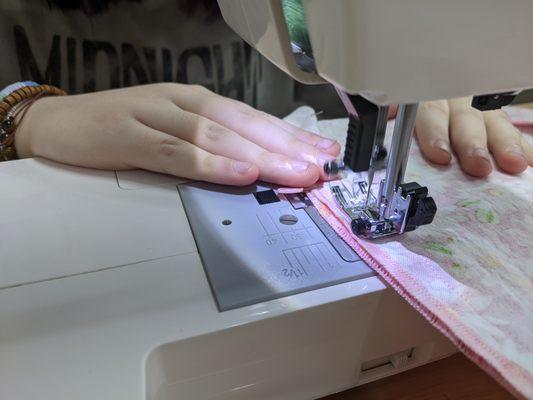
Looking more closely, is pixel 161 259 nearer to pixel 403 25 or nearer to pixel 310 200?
pixel 310 200

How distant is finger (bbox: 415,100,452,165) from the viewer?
636 millimetres

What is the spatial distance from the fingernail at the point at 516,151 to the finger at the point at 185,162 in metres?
0.36

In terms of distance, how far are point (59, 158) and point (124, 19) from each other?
42 centimetres

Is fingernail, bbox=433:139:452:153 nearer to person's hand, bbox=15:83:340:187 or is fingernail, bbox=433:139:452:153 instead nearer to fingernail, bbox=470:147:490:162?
fingernail, bbox=470:147:490:162

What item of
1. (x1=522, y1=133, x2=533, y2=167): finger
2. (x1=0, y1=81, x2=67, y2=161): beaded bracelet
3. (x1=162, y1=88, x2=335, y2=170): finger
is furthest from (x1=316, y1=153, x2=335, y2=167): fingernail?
(x1=0, y1=81, x2=67, y2=161): beaded bracelet

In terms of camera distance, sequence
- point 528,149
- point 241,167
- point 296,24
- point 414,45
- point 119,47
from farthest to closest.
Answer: point 119,47, point 528,149, point 241,167, point 296,24, point 414,45

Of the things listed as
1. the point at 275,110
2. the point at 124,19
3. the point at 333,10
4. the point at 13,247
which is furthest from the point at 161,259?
the point at 275,110

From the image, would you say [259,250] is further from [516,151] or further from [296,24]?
[516,151]

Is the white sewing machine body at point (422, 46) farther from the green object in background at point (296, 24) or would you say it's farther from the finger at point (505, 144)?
the finger at point (505, 144)

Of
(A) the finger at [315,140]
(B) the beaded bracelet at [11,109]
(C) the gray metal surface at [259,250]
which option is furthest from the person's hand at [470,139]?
(B) the beaded bracelet at [11,109]

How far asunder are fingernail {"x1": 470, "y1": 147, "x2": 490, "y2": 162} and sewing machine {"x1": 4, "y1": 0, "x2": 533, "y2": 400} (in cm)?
24

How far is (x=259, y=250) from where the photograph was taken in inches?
18.4

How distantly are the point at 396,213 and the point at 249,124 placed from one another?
27 centimetres

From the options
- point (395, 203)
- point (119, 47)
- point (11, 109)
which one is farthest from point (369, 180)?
point (119, 47)
